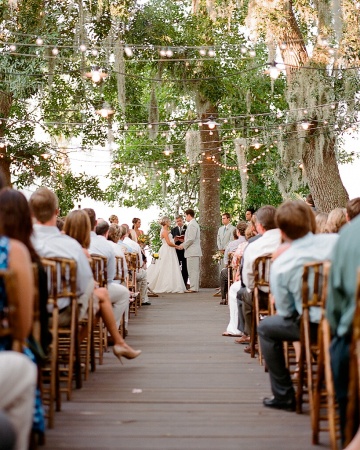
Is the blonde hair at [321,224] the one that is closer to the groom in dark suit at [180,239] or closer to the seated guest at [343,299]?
the seated guest at [343,299]

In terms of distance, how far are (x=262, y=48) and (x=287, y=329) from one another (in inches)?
711

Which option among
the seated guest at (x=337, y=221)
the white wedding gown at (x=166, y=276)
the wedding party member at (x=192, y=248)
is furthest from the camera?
the wedding party member at (x=192, y=248)

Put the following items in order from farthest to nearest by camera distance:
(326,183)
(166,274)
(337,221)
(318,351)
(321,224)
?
(166,274)
(326,183)
(321,224)
(337,221)
(318,351)

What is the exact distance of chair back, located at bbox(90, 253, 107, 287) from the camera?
21.2 feet

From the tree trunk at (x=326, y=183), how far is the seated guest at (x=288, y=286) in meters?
9.09

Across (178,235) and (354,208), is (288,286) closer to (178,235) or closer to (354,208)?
(354,208)

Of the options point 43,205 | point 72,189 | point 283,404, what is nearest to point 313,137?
point 72,189

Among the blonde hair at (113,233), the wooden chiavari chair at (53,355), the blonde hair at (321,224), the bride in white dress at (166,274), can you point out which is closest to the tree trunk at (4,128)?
the bride in white dress at (166,274)

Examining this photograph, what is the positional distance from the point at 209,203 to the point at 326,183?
495cm

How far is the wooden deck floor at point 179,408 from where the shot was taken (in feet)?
13.1

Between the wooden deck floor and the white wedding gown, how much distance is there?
8353mm

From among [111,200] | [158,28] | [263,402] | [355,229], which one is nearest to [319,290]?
[263,402]

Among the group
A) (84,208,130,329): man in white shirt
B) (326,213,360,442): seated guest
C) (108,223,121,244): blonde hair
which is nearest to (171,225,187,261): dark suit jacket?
(108,223,121,244): blonde hair

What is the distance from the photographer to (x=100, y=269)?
21.4ft
